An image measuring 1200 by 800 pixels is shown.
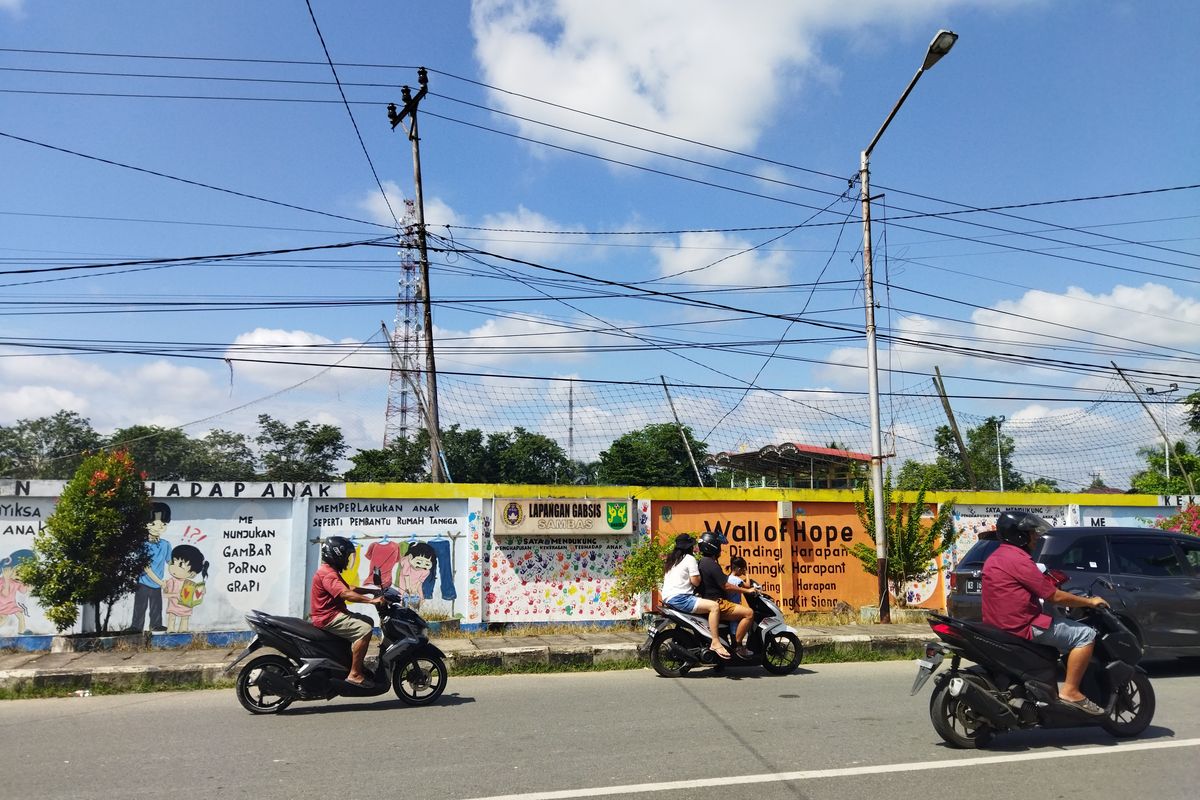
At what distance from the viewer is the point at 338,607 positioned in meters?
7.96

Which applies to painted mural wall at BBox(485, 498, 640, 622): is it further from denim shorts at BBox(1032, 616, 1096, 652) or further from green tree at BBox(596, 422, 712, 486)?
green tree at BBox(596, 422, 712, 486)

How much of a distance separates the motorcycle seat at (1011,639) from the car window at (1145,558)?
430 centimetres

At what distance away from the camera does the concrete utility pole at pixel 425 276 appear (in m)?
15.9

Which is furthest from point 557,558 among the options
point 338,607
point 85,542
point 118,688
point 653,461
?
point 653,461

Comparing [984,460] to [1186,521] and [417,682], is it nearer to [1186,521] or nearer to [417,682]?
[1186,521]

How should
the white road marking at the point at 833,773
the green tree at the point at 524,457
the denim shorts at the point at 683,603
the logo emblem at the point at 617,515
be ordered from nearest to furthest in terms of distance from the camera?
the white road marking at the point at 833,773, the denim shorts at the point at 683,603, the logo emblem at the point at 617,515, the green tree at the point at 524,457

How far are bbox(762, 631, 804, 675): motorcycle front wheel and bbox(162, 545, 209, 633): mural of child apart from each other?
25.5 feet

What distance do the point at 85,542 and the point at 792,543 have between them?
1048cm

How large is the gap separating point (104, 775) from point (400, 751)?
1.96 meters

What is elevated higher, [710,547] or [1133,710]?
[710,547]

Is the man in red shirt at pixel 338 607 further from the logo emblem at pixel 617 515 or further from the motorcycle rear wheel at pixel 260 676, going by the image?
the logo emblem at pixel 617 515

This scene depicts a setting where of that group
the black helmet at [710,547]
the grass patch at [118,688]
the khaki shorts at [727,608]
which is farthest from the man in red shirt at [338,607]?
the khaki shorts at [727,608]

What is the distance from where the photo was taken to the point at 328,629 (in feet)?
26.2

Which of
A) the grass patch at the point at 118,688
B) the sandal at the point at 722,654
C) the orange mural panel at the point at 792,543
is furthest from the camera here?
the orange mural panel at the point at 792,543
